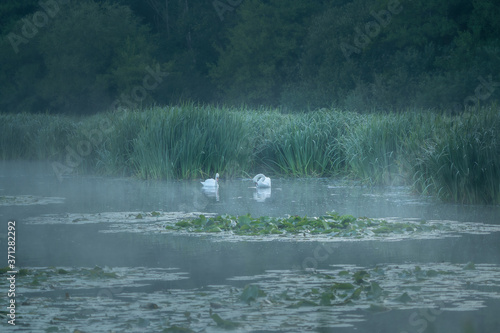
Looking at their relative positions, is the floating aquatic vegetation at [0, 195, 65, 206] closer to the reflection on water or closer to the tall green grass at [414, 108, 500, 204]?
the reflection on water

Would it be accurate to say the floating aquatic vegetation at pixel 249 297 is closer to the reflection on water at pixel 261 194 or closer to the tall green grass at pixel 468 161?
the tall green grass at pixel 468 161

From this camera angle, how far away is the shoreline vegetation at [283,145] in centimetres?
1295

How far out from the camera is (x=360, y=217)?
10.2 metres

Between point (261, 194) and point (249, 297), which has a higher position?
point (261, 194)

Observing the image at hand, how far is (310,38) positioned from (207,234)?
109 feet

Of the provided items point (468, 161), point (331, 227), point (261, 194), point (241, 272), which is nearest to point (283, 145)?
point (261, 194)

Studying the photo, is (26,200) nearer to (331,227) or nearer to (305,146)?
(331,227)

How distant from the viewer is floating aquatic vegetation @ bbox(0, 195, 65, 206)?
12.9 metres

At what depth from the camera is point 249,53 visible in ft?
147

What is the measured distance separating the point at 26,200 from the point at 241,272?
7.11 meters

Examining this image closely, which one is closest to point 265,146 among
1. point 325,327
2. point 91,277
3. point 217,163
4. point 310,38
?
point 217,163

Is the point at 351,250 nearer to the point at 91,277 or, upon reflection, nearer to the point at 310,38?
the point at 91,277

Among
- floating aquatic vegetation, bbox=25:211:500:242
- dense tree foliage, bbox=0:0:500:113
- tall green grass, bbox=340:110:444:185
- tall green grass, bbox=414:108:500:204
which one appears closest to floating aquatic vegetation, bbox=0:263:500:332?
floating aquatic vegetation, bbox=25:211:500:242

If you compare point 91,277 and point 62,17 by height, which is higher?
point 62,17
